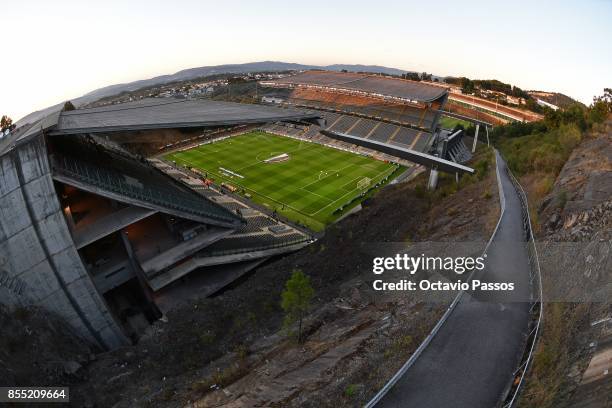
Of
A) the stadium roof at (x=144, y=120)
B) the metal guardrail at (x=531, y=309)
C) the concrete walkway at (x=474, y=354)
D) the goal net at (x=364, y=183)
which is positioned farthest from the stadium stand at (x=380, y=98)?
the concrete walkway at (x=474, y=354)

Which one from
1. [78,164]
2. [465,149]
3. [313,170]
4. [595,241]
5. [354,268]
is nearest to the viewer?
[595,241]

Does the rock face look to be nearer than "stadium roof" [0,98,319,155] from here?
Yes

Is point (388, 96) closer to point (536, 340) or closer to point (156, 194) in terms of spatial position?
point (156, 194)

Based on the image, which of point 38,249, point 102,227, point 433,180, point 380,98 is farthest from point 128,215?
point 380,98

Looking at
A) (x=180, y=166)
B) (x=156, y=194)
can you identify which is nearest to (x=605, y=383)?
(x=156, y=194)

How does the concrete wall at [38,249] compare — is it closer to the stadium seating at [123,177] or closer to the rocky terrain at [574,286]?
the stadium seating at [123,177]

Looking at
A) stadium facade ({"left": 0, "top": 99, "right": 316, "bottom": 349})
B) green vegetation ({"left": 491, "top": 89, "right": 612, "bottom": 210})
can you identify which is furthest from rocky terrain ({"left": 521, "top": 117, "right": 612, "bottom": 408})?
stadium facade ({"left": 0, "top": 99, "right": 316, "bottom": 349})

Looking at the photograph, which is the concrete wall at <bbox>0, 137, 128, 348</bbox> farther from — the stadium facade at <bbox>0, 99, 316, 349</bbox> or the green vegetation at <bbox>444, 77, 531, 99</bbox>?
the green vegetation at <bbox>444, 77, 531, 99</bbox>
